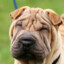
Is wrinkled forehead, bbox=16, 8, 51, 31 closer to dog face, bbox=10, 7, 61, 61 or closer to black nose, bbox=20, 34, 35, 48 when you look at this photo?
dog face, bbox=10, 7, 61, 61

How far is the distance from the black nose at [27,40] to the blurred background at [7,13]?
3.09 metres

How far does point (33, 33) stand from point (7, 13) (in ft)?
21.0

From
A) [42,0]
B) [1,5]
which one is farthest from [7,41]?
[42,0]

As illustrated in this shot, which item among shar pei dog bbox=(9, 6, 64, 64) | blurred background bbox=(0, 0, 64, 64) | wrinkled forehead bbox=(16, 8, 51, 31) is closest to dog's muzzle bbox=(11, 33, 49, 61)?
shar pei dog bbox=(9, 6, 64, 64)

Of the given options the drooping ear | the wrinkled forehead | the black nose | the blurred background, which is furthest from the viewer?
the blurred background

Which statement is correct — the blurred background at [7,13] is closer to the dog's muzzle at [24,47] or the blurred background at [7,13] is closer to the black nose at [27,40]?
the dog's muzzle at [24,47]

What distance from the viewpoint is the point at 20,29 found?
17.9 feet

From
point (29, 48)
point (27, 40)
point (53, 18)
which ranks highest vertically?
point (53, 18)

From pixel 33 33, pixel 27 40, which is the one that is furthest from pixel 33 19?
pixel 27 40

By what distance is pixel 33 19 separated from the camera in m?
5.52

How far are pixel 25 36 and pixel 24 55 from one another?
0.28 m

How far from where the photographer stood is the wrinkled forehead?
544 centimetres

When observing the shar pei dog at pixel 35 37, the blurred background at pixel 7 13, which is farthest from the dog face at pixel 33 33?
the blurred background at pixel 7 13

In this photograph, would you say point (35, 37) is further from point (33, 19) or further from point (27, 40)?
point (33, 19)
